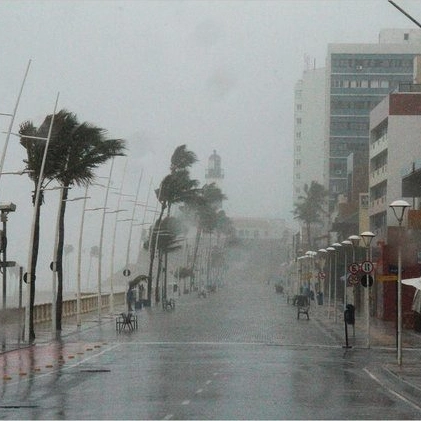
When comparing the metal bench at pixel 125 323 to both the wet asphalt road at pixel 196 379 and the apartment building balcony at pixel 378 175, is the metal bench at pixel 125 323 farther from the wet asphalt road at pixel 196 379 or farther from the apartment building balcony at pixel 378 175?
the apartment building balcony at pixel 378 175

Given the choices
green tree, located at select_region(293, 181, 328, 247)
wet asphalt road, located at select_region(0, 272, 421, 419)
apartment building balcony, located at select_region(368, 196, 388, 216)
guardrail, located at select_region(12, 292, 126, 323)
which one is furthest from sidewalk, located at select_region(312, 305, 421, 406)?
green tree, located at select_region(293, 181, 328, 247)

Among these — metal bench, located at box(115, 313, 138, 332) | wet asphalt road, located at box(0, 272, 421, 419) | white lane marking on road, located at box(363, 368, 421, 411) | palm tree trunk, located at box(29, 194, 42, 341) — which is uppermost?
palm tree trunk, located at box(29, 194, 42, 341)

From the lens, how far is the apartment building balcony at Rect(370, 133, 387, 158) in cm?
8706

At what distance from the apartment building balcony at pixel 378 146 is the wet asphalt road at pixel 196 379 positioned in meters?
36.7

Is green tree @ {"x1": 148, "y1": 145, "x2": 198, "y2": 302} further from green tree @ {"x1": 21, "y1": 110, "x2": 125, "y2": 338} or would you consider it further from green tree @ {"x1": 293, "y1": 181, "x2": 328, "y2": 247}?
green tree @ {"x1": 293, "y1": 181, "x2": 328, "y2": 247}

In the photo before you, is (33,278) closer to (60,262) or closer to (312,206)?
(60,262)

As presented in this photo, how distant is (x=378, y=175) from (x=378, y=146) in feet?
7.56

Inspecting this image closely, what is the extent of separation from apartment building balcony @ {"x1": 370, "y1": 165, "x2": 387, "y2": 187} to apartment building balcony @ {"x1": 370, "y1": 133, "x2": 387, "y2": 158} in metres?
1.34

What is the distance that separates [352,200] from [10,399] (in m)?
102

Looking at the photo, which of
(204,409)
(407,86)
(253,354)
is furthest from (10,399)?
(407,86)

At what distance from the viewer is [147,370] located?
3172 centimetres

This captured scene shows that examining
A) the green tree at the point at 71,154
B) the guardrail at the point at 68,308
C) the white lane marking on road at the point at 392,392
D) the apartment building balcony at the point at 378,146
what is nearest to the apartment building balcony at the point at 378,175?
the apartment building balcony at the point at 378,146

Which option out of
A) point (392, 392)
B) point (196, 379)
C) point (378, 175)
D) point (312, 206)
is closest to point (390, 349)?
point (196, 379)

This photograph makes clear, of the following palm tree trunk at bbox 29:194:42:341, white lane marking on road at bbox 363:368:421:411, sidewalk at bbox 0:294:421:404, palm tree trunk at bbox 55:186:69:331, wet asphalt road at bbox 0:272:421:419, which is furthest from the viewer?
palm tree trunk at bbox 55:186:69:331
